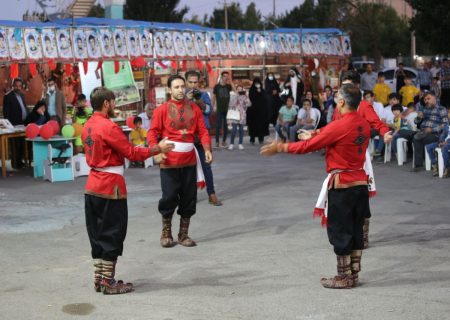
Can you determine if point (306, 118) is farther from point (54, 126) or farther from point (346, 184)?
point (346, 184)

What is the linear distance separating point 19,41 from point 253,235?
985 cm

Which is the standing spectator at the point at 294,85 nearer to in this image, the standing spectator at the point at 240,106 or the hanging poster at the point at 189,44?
the standing spectator at the point at 240,106

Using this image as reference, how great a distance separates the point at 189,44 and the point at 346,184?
15719 mm

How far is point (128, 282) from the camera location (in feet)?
26.0

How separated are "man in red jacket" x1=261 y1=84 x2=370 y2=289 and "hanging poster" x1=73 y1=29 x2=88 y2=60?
12697 mm

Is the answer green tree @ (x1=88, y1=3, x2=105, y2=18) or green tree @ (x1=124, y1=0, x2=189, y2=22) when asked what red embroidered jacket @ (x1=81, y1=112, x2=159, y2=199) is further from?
green tree @ (x1=88, y1=3, x2=105, y2=18)

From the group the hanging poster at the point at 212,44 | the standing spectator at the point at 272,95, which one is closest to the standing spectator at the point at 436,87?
the standing spectator at the point at 272,95

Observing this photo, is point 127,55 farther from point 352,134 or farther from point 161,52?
point 352,134

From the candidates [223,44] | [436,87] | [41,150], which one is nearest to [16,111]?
[41,150]

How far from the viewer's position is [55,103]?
59.9 ft

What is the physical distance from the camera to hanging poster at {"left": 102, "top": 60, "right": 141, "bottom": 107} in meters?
20.7

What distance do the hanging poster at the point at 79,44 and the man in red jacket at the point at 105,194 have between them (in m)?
12.1

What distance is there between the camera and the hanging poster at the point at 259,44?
81.9ft

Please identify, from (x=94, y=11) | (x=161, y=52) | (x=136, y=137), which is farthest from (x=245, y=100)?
(x=94, y=11)
